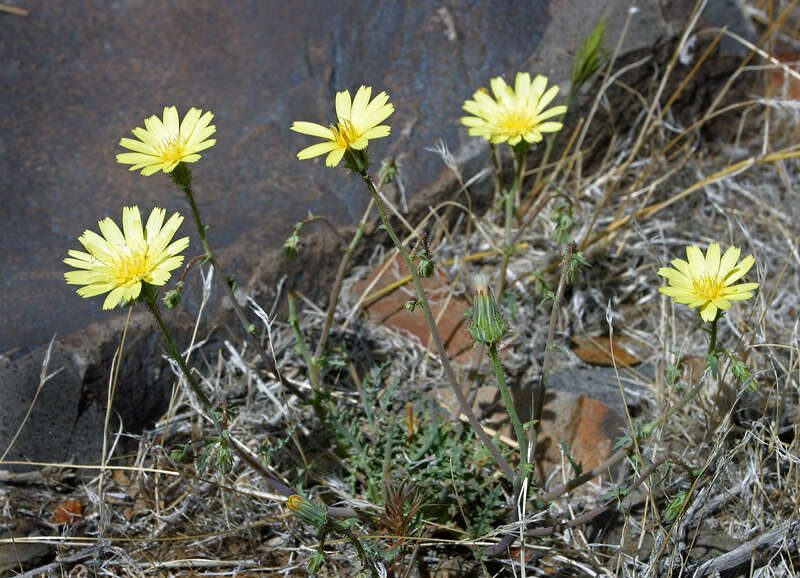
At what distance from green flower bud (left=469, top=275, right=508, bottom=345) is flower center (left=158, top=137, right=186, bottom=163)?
0.82 m

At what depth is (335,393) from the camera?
2.59m

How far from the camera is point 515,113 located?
92.3 inches

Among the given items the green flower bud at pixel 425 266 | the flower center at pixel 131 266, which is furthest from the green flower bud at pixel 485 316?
the flower center at pixel 131 266

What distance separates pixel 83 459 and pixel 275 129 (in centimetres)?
149

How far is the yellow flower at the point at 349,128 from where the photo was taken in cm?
178

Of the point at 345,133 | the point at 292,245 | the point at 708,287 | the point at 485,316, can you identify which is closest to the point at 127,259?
the point at 292,245

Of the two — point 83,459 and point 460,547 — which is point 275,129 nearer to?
point 83,459

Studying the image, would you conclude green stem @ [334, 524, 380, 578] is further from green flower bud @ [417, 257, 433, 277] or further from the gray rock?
the gray rock

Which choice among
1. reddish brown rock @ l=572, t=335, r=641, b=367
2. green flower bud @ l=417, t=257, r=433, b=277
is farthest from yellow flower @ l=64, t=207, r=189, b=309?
reddish brown rock @ l=572, t=335, r=641, b=367

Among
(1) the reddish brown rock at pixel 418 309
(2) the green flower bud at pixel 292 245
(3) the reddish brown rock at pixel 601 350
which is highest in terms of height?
(2) the green flower bud at pixel 292 245

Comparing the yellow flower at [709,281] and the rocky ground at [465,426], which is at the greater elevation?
the yellow flower at [709,281]

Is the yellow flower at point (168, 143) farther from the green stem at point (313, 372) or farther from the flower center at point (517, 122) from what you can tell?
the flower center at point (517, 122)

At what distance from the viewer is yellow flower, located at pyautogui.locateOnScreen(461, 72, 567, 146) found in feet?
7.31

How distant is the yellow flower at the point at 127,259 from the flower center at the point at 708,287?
1.33 m
